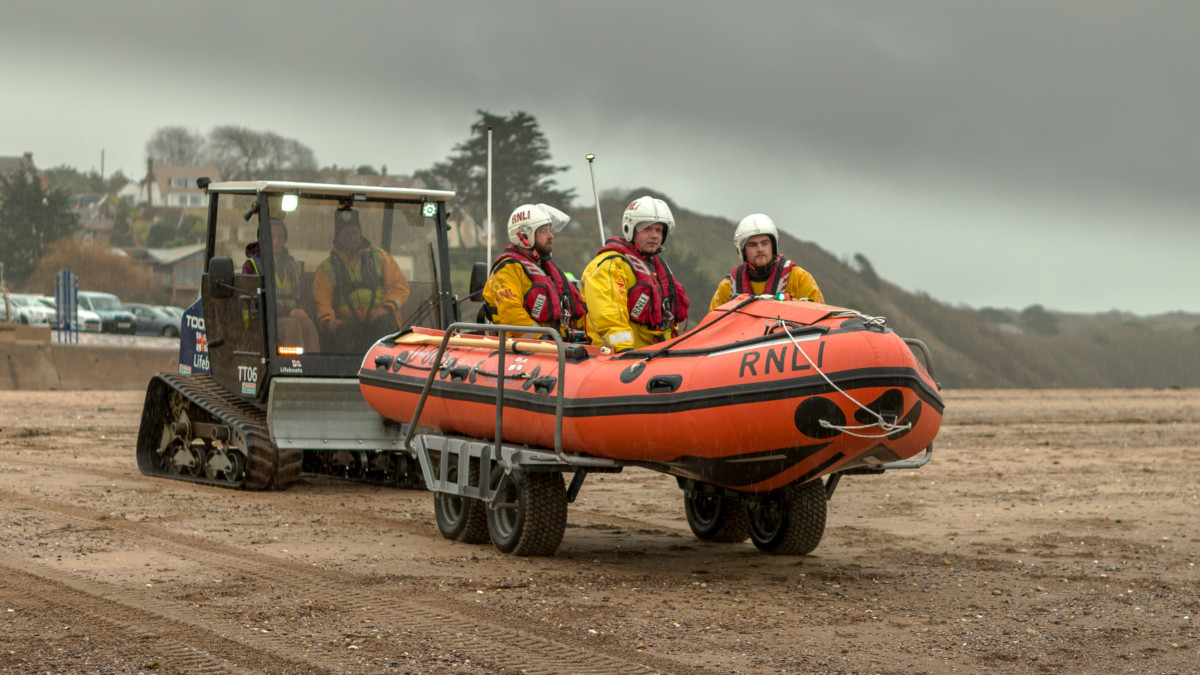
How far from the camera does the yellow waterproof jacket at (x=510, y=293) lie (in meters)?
Result: 9.96

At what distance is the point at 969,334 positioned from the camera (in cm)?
6138

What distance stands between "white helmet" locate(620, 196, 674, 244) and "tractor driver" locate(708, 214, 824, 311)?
50 centimetres

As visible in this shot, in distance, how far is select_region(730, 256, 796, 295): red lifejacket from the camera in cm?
947

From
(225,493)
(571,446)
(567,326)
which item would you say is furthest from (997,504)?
A: (225,493)

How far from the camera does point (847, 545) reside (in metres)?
10.4

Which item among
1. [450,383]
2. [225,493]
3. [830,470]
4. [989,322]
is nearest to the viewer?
[830,470]

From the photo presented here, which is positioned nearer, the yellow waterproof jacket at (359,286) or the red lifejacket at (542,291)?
the red lifejacket at (542,291)

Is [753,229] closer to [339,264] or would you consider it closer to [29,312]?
[339,264]

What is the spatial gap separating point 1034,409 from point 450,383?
21.2 m

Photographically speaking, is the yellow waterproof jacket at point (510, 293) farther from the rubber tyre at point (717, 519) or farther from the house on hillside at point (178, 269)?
the house on hillside at point (178, 269)

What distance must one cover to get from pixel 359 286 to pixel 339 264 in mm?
263

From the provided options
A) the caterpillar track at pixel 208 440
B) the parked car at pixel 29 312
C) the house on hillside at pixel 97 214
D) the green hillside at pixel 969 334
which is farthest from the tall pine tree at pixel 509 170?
the house on hillside at pixel 97 214

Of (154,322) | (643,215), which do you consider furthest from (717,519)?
(154,322)

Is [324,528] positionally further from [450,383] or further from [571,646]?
[571,646]
